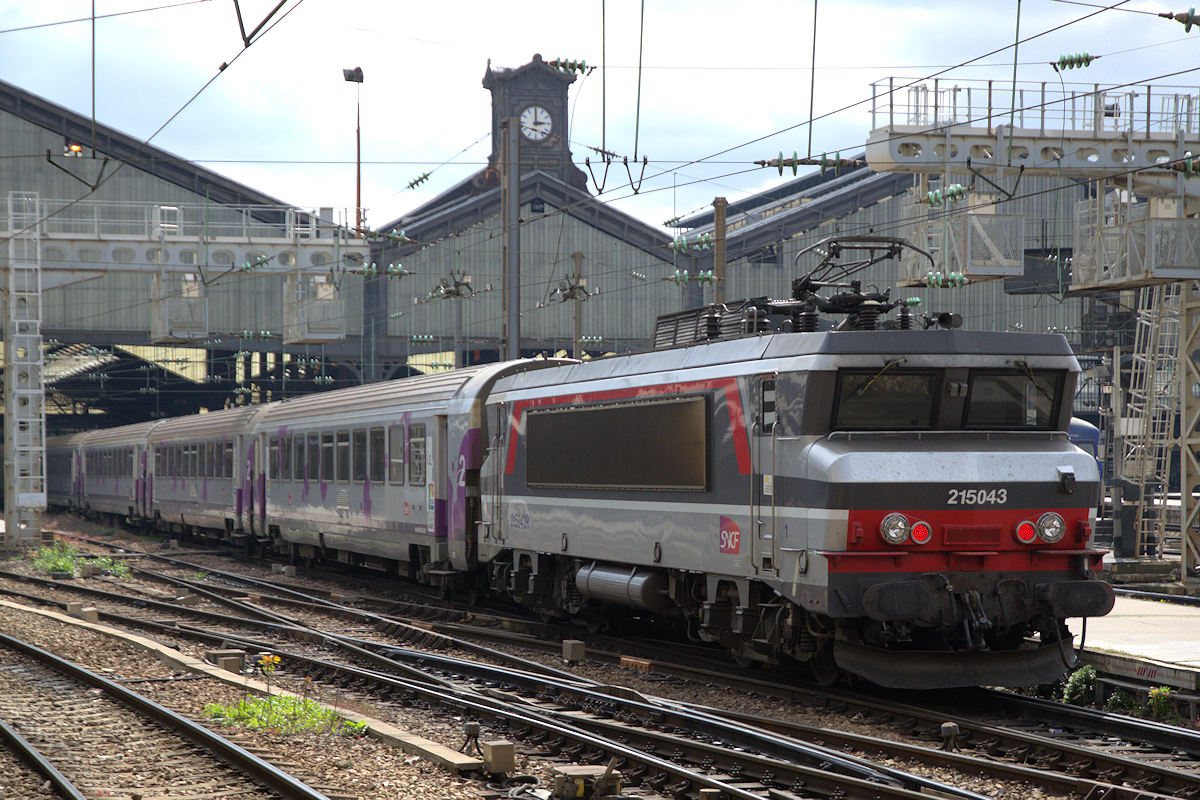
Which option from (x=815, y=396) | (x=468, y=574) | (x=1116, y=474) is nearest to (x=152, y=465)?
(x=468, y=574)

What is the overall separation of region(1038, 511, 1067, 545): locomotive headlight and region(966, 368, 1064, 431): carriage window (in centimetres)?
87

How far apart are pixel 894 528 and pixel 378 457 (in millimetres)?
12776

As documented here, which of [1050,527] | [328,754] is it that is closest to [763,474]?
[1050,527]

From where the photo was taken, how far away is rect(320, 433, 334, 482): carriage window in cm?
2423

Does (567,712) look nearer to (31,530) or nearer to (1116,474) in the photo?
(31,530)

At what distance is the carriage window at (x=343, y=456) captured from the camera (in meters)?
23.4

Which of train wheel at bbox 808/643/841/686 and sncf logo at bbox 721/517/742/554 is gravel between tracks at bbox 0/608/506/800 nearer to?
sncf logo at bbox 721/517/742/554

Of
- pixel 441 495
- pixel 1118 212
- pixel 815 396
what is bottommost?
pixel 441 495

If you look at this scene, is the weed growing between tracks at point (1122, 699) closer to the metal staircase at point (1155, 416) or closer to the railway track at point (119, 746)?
the railway track at point (119, 746)

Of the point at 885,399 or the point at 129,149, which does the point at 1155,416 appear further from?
the point at 129,149

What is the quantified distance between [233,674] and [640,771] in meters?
6.02

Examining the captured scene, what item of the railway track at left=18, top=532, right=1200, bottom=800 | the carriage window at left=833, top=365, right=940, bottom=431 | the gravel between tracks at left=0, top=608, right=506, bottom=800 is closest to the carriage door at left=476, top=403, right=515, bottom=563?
the railway track at left=18, top=532, right=1200, bottom=800

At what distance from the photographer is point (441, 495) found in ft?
63.4

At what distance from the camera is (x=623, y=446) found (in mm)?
14031
